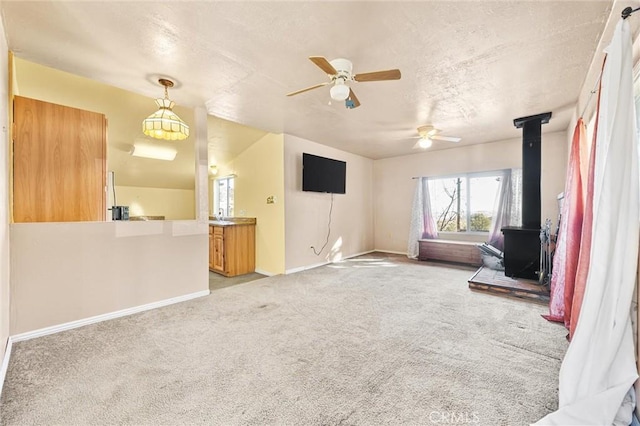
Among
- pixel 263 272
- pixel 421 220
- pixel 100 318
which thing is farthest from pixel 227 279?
pixel 421 220

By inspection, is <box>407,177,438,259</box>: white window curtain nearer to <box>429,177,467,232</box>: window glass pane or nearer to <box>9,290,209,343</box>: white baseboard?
<box>429,177,467,232</box>: window glass pane

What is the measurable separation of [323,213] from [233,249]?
1908mm

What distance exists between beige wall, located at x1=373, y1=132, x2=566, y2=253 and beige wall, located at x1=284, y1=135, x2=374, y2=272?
0.30 meters

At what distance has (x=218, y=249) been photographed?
4.75 m

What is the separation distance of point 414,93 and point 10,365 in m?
4.39

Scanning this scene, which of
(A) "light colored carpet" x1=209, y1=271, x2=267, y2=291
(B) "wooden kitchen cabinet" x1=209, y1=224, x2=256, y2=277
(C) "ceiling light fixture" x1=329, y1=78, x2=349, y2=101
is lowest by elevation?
(A) "light colored carpet" x1=209, y1=271, x2=267, y2=291

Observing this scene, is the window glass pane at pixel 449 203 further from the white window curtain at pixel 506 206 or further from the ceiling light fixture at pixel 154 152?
the ceiling light fixture at pixel 154 152

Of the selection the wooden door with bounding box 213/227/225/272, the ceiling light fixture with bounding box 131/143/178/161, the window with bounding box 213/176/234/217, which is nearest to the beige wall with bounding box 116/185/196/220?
the window with bounding box 213/176/234/217

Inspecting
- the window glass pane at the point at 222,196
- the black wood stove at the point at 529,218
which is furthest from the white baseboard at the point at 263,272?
the black wood stove at the point at 529,218

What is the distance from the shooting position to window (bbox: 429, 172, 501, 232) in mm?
5371

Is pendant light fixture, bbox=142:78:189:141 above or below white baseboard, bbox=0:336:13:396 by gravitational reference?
above

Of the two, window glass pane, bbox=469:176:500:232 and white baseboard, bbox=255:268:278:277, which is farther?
window glass pane, bbox=469:176:500:232

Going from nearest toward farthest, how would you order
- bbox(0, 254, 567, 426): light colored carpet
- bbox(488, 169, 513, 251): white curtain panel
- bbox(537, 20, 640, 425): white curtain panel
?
bbox(537, 20, 640, 425): white curtain panel
bbox(0, 254, 567, 426): light colored carpet
bbox(488, 169, 513, 251): white curtain panel

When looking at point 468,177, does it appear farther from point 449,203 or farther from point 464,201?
point 449,203
